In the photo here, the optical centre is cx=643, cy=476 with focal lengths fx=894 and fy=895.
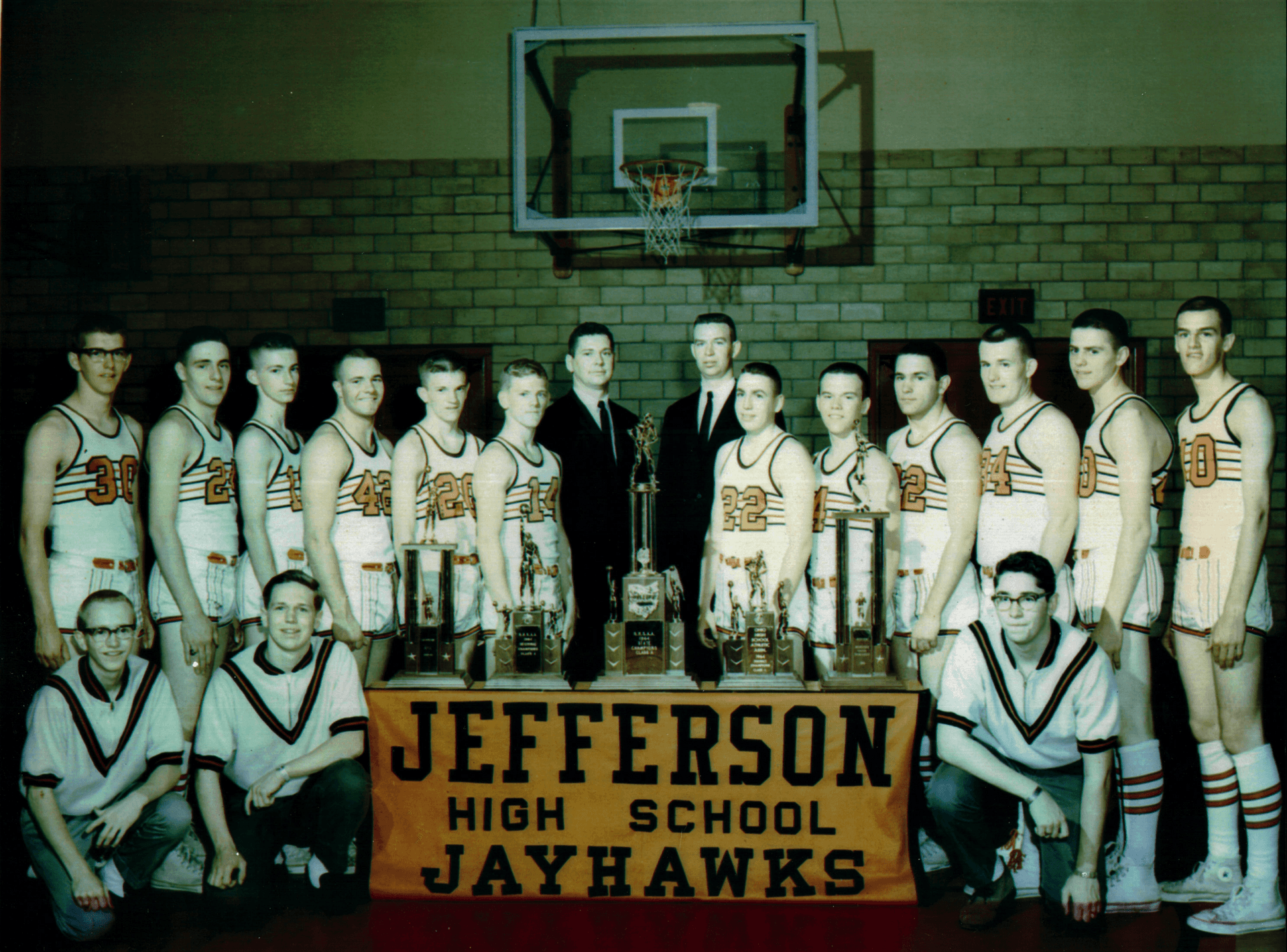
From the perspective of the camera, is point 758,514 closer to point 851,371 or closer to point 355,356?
point 851,371

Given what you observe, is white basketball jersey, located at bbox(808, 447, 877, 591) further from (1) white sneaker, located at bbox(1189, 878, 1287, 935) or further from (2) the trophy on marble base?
(1) white sneaker, located at bbox(1189, 878, 1287, 935)

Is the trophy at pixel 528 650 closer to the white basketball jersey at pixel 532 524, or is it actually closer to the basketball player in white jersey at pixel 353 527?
the white basketball jersey at pixel 532 524

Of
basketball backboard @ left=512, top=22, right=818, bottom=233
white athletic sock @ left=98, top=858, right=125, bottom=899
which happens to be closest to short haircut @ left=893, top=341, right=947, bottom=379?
basketball backboard @ left=512, top=22, right=818, bottom=233

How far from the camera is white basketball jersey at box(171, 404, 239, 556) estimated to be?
10.3 ft

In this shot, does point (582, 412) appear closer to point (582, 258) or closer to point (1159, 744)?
point (582, 258)

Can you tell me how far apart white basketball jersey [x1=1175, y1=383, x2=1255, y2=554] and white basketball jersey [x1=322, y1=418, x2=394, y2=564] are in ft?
8.86

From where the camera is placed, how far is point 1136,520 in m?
2.90

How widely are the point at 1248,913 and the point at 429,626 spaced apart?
9.16 ft

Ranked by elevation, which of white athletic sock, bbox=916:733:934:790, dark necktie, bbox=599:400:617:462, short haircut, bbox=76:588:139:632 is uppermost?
dark necktie, bbox=599:400:617:462

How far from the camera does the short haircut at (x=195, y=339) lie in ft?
10.5

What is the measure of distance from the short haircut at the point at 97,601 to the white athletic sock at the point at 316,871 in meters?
1.03

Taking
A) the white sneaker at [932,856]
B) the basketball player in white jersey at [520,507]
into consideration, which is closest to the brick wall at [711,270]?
the basketball player in white jersey at [520,507]

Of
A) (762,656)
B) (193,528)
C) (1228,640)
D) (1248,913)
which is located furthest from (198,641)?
(1248,913)

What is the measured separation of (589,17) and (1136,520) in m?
2.50
